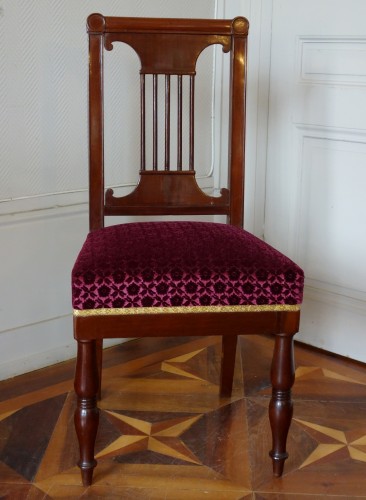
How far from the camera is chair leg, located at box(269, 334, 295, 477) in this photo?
152 cm

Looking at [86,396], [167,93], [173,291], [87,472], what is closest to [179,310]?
[173,291]

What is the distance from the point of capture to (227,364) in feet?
6.30

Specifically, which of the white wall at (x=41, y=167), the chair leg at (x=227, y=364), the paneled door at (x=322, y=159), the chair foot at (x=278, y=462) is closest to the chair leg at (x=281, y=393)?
the chair foot at (x=278, y=462)

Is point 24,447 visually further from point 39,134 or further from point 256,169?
point 256,169

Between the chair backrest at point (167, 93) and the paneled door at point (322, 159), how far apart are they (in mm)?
453

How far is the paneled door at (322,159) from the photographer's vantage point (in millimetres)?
2119

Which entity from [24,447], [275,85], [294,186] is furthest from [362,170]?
[24,447]

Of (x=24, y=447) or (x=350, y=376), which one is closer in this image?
(x=24, y=447)

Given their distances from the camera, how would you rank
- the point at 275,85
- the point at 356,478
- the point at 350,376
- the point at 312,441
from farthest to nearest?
the point at 275,85 → the point at 350,376 → the point at 312,441 → the point at 356,478

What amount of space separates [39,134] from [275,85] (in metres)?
0.75

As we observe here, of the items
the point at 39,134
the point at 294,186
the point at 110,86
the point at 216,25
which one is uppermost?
the point at 216,25

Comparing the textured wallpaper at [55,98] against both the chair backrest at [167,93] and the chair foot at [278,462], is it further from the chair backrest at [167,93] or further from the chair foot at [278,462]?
the chair foot at [278,462]

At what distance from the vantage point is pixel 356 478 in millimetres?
1615

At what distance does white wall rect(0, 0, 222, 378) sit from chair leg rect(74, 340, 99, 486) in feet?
2.04
